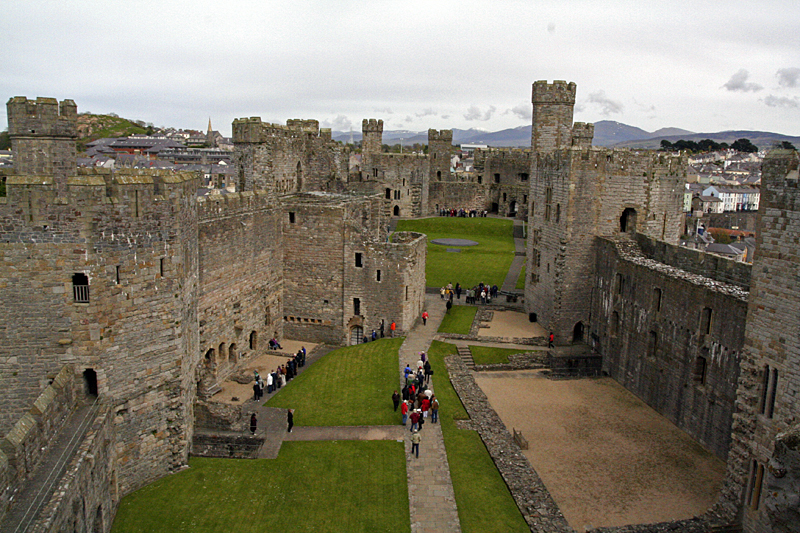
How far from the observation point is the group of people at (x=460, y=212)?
67562mm

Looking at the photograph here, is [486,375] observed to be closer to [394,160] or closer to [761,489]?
[761,489]

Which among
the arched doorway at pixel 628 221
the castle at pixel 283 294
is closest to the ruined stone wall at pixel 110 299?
the castle at pixel 283 294

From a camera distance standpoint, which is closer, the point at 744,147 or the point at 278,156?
the point at 278,156

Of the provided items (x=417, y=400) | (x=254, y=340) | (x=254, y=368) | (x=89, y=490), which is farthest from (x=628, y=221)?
(x=89, y=490)

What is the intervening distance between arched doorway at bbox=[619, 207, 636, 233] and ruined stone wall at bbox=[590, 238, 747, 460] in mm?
1977

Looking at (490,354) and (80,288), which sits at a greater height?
(80,288)

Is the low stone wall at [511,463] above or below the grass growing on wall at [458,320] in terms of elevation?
below

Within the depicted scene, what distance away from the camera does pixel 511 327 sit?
30.9 meters

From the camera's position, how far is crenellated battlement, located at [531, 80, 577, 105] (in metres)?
38.0

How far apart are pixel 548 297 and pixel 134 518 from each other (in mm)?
20971

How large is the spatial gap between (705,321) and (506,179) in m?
51.1

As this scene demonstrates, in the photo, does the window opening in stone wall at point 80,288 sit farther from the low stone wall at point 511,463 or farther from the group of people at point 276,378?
the low stone wall at point 511,463

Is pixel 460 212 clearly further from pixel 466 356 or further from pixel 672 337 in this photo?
pixel 672 337

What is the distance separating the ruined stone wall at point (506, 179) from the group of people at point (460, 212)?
85.9 inches
